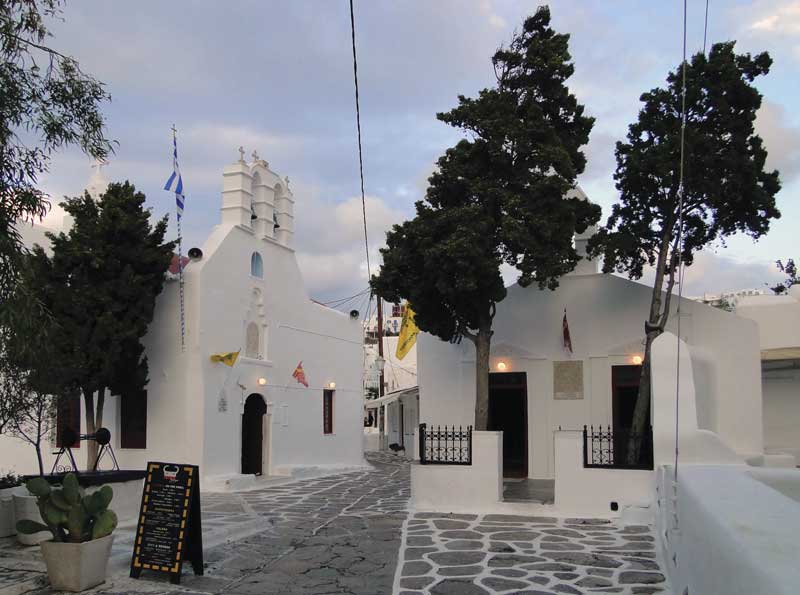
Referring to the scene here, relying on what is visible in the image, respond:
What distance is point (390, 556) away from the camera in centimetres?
909

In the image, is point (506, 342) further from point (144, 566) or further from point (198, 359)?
point (144, 566)

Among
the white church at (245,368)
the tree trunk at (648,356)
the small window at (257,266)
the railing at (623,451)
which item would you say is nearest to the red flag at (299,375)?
the white church at (245,368)

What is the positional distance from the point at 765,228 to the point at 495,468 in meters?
6.58

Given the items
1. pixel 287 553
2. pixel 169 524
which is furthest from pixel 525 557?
pixel 169 524

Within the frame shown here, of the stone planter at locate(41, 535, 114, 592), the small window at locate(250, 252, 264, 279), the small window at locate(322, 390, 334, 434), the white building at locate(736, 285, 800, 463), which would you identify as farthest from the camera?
the small window at locate(322, 390, 334, 434)

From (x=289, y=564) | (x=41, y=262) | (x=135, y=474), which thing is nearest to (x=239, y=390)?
(x=41, y=262)

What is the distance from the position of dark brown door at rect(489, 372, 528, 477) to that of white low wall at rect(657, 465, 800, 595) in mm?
9221

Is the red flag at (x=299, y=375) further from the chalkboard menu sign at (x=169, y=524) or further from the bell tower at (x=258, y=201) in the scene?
the chalkboard menu sign at (x=169, y=524)

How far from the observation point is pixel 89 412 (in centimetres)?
1509

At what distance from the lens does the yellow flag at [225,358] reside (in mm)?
16703

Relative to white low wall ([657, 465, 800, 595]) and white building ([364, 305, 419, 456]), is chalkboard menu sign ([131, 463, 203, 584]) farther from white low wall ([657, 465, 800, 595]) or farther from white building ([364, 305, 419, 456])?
white building ([364, 305, 419, 456])

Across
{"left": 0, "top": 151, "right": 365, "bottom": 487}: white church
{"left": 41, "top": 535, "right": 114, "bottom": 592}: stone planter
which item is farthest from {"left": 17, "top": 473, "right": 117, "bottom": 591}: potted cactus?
{"left": 0, "top": 151, "right": 365, "bottom": 487}: white church

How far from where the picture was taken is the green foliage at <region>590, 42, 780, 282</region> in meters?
13.0

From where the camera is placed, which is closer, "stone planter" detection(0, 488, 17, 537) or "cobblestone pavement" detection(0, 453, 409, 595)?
"cobblestone pavement" detection(0, 453, 409, 595)
